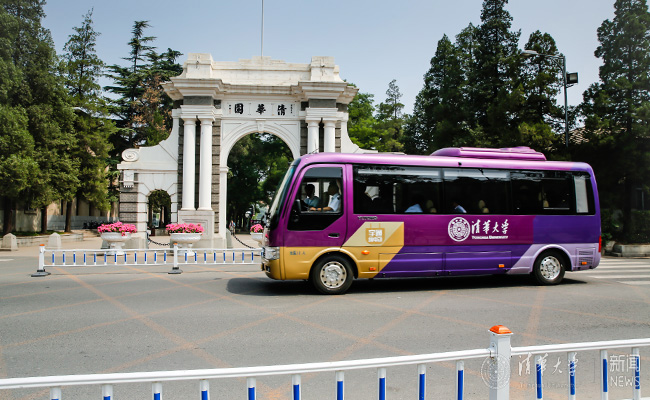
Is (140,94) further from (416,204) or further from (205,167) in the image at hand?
(416,204)

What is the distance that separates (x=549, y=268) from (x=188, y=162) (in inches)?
620

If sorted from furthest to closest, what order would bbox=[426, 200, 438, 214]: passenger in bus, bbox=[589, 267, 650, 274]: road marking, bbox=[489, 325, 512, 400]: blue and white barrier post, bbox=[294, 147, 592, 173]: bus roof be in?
bbox=[589, 267, 650, 274]: road marking, bbox=[426, 200, 438, 214]: passenger in bus, bbox=[294, 147, 592, 173]: bus roof, bbox=[489, 325, 512, 400]: blue and white barrier post

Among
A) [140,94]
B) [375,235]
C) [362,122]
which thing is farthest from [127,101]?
[375,235]

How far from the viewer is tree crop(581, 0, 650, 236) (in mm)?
19109

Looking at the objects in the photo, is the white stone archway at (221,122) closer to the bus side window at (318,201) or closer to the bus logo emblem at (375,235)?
the bus side window at (318,201)

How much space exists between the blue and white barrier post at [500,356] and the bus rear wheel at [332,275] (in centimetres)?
627

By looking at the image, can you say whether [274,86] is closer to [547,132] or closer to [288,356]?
[547,132]

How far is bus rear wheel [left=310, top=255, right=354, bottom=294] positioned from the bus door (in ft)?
0.90

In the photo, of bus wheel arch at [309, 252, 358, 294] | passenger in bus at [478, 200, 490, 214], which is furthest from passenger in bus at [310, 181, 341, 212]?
passenger in bus at [478, 200, 490, 214]

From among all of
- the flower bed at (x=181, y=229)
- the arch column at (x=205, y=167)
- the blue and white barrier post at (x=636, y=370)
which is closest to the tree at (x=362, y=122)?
the arch column at (x=205, y=167)

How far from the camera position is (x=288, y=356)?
5125mm

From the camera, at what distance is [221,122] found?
69.3 ft

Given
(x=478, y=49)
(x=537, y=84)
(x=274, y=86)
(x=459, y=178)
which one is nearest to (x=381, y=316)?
(x=459, y=178)

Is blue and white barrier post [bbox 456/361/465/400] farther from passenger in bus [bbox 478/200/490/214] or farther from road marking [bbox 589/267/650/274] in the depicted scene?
road marking [bbox 589/267/650/274]
